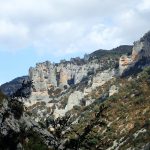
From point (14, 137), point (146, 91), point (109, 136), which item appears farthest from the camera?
point (146, 91)

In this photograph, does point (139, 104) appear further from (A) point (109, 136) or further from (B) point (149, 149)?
(B) point (149, 149)

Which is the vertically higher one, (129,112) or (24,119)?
(24,119)

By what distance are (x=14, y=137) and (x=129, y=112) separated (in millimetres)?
164105

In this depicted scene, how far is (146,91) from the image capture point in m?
194

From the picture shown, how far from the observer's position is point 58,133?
850 inches

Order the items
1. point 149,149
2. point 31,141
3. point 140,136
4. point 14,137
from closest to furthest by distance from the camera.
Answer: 1. point 14,137
2. point 31,141
3. point 149,149
4. point 140,136

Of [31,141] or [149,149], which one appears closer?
[31,141]

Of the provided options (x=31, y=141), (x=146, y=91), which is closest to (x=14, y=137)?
(x=31, y=141)

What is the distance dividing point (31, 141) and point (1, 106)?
335 cm

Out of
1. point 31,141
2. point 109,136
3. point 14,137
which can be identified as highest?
point 14,137

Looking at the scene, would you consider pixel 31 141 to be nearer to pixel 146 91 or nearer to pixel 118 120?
pixel 118 120

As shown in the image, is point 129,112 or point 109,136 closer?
point 109,136

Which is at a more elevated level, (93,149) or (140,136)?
(93,149)

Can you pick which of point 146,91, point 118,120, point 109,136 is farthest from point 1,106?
point 146,91
